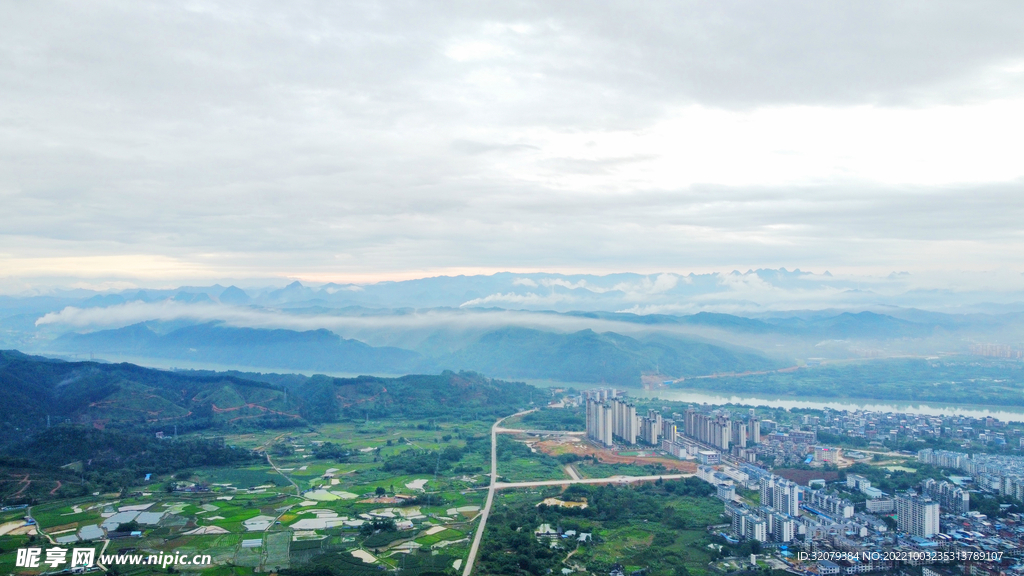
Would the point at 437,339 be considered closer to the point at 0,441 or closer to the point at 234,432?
the point at 234,432

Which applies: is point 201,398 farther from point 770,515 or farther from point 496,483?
point 770,515

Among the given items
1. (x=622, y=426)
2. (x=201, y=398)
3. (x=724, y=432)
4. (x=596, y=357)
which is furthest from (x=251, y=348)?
(x=724, y=432)

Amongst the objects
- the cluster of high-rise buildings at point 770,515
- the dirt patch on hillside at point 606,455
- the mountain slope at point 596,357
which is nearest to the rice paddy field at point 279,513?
the dirt patch on hillside at point 606,455

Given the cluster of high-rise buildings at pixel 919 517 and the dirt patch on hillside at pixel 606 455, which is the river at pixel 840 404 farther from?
the cluster of high-rise buildings at pixel 919 517

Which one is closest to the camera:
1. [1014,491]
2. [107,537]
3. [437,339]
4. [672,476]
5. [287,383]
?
[107,537]

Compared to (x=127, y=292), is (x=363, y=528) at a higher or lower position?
lower

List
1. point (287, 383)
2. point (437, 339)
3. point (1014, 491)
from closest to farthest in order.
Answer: point (1014, 491) → point (287, 383) → point (437, 339)

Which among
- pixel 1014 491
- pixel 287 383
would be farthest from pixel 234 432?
pixel 1014 491
